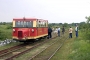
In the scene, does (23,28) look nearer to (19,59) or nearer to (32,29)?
(32,29)

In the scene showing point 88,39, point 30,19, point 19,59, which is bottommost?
point 19,59

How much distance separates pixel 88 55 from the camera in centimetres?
1245

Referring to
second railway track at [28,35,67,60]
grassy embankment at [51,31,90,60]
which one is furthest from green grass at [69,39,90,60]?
second railway track at [28,35,67,60]

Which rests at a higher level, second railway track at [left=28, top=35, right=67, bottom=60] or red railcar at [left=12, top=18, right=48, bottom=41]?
red railcar at [left=12, top=18, right=48, bottom=41]

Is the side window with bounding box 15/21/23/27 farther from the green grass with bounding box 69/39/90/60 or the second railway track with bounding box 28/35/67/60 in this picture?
the green grass with bounding box 69/39/90/60

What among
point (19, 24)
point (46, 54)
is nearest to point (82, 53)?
point (46, 54)

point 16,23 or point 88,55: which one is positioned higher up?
point 16,23

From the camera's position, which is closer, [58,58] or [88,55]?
[88,55]

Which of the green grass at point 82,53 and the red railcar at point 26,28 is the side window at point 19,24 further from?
the green grass at point 82,53

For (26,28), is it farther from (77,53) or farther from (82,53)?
(82,53)

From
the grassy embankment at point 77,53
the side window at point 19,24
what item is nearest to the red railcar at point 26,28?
the side window at point 19,24

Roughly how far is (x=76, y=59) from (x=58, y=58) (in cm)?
227

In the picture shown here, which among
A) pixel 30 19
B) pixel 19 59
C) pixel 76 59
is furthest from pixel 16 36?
pixel 76 59

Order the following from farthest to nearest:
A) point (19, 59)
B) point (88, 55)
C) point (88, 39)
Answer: point (88, 39) < point (19, 59) < point (88, 55)
